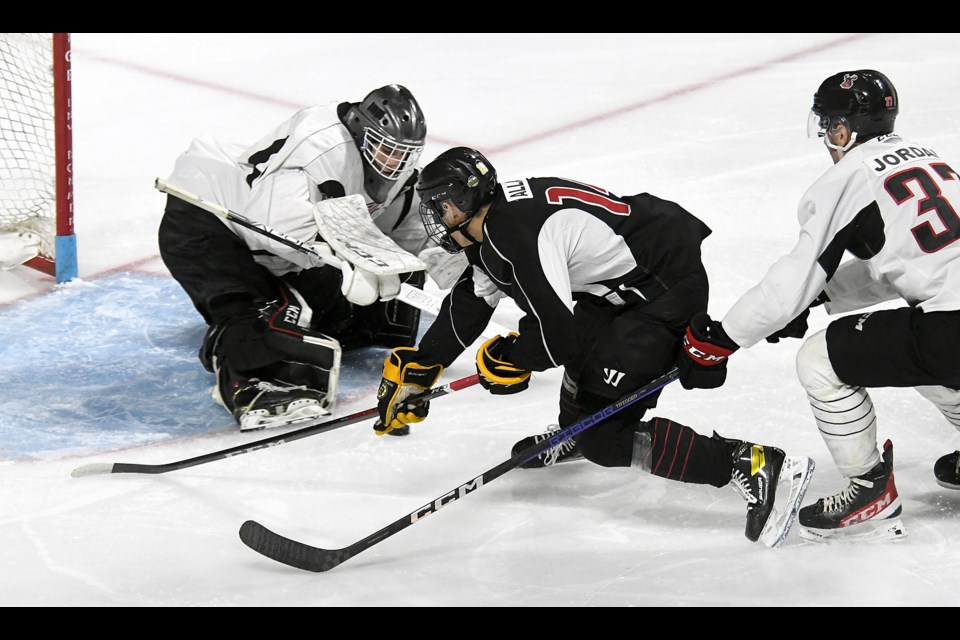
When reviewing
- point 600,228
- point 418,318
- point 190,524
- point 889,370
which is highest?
point 600,228

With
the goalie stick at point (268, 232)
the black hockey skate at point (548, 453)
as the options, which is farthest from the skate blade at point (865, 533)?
the goalie stick at point (268, 232)

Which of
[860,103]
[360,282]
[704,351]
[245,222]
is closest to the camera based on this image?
[860,103]

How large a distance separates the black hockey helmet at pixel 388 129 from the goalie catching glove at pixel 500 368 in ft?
2.58

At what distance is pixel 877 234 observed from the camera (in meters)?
2.55

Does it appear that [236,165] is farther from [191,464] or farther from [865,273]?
[865,273]

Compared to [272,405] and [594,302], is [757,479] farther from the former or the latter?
[272,405]

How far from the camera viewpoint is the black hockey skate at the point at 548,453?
10.3ft

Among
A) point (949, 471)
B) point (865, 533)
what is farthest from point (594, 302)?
point (949, 471)

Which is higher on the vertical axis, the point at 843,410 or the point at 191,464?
the point at 843,410

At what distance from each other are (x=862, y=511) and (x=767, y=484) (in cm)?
20

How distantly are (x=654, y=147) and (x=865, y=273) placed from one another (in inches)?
109

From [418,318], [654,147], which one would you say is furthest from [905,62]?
[418,318]

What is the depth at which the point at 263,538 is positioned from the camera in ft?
8.91

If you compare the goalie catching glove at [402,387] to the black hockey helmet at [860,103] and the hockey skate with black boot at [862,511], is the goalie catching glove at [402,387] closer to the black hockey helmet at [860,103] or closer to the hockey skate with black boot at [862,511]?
the hockey skate with black boot at [862,511]
